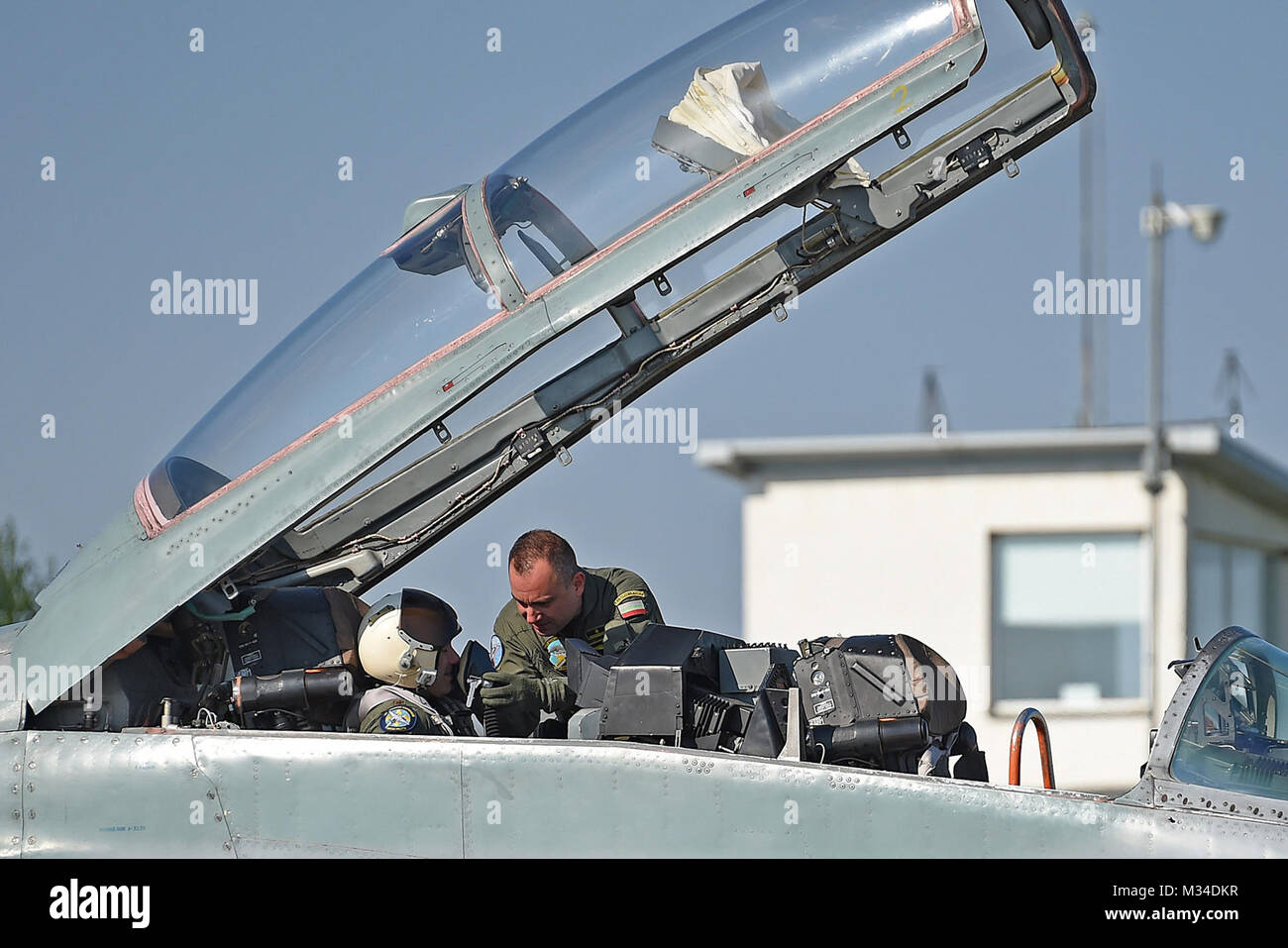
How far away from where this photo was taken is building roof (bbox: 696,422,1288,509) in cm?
1788

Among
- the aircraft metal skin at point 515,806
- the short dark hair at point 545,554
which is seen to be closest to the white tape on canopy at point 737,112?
the short dark hair at point 545,554

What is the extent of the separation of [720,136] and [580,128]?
0.49m

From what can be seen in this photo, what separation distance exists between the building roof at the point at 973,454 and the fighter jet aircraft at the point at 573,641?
44.8 ft

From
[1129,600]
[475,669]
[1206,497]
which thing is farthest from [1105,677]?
[475,669]

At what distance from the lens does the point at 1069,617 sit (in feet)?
62.1

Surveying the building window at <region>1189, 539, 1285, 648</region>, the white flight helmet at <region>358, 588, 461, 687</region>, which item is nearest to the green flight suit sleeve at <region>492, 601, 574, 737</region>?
the white flight helmet at <region>358, 588, 461, 687</region>

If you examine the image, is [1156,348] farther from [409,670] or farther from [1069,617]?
[409,670]

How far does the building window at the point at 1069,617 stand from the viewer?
18.3 m

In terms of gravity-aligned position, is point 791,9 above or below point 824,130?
above

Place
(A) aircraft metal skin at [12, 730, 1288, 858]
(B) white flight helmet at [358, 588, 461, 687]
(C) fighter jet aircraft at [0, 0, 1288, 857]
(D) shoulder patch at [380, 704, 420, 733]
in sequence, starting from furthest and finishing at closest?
(B) white flight helmet at [358, 588, 461, 687] → (D) shoulder patch at [380, 704, 420, 733] → (C) fighter jet aircraft at [0, 0, 1288, 857] → (A) aircraft metal skin at [12, 730, 1288, 858]

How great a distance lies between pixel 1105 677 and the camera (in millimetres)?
19828

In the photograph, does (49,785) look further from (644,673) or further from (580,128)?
(580,128)

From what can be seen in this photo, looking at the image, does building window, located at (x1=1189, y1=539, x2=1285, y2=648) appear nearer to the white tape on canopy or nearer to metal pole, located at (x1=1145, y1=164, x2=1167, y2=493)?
metal pole, located at (x1=1145, y1=164, x2=1167, y2=493)

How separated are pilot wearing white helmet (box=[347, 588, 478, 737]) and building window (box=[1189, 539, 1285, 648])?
15852mm
